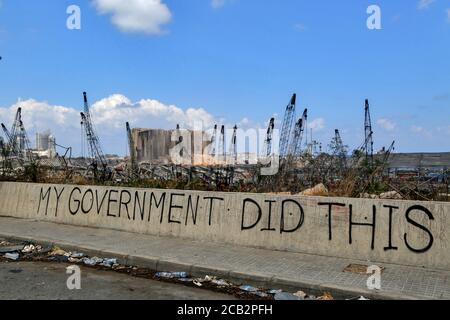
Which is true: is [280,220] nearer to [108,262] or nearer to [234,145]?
[108,262]

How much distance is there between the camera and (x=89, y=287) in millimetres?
6562

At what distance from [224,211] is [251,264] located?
190cm

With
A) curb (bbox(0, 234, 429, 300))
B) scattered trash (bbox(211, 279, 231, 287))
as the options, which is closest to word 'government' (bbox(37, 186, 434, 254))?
curb (bbox(0, 234, 429, 300))

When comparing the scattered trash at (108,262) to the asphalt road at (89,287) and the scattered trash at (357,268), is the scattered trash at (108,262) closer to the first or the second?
the asphalt road at (89,287)

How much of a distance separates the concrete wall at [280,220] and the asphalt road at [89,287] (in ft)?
8.05

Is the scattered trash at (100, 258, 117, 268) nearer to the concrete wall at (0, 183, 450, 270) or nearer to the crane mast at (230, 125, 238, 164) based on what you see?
the concrete wall at (0, 183, 450, 270)

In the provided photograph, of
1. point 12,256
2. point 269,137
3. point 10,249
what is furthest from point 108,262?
point 269,137

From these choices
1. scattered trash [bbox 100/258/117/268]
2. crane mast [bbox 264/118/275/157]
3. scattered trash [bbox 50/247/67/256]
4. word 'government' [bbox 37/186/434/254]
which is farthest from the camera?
crane mast [bbox 264/118/275/157]

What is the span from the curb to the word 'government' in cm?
175

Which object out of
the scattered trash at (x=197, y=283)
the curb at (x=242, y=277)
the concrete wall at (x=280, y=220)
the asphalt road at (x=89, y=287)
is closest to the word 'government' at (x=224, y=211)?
the concrete wall at (x=280, y=220)

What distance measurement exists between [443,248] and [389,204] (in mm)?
1049

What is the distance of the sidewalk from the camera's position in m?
6.18
